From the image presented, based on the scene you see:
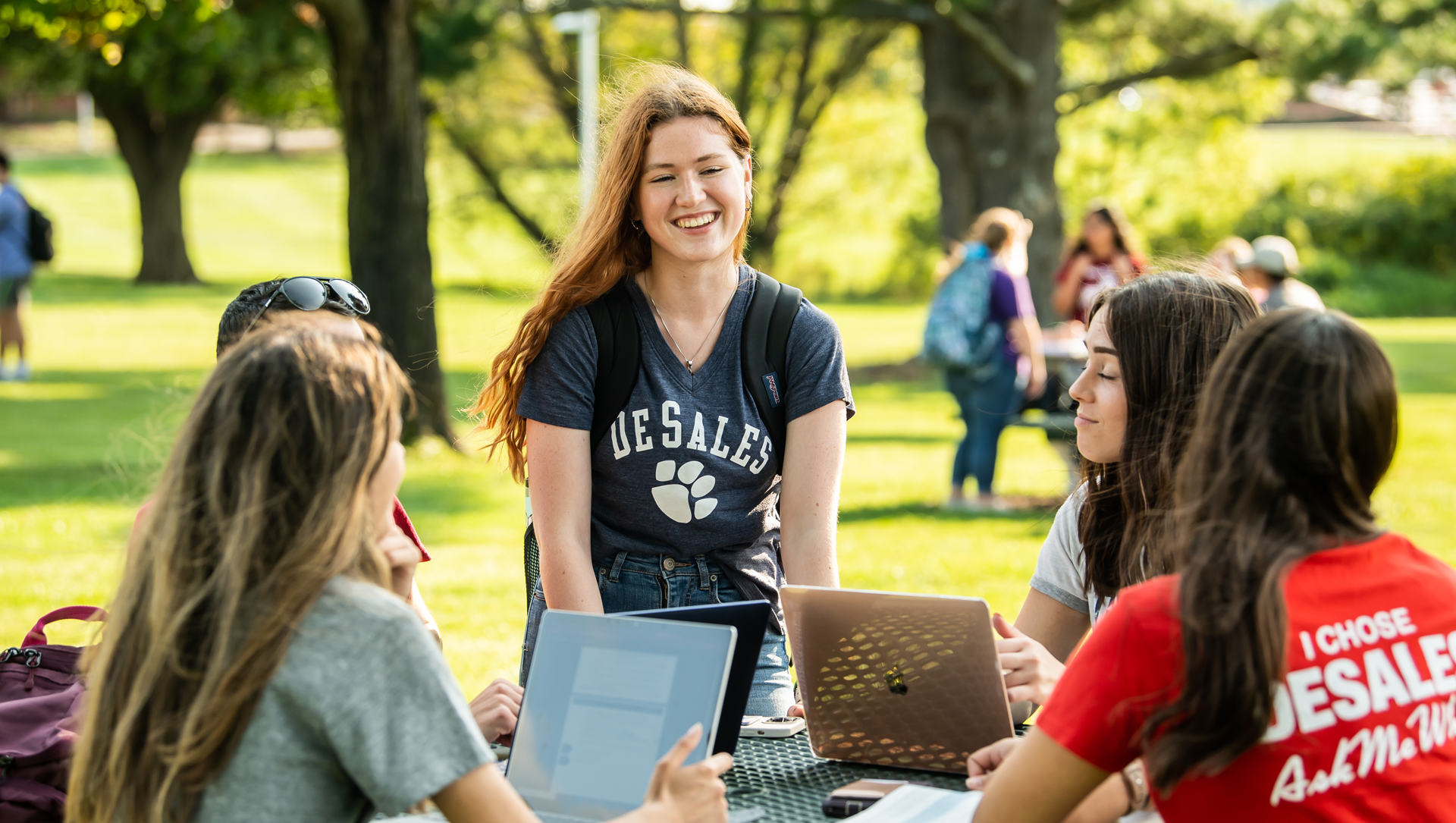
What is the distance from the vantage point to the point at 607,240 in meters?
3.07

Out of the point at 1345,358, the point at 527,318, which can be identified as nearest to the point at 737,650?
the point at 1345,358

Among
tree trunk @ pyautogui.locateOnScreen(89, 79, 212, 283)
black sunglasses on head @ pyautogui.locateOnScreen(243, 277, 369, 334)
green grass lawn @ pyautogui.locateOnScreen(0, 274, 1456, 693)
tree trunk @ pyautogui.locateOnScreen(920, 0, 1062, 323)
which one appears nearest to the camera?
black sunglasses on head @ pyautogui.locateOnScreen(243, 277, 369, 334)

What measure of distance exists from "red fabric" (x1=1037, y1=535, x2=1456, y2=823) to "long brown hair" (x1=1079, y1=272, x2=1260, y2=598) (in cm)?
61

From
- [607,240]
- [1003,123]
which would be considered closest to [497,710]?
[607,240]

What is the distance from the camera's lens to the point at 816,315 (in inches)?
122

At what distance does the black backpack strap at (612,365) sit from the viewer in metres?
2.97

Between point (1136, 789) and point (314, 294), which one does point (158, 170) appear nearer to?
point (314, 294)

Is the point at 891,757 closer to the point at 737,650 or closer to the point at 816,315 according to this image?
the point at 737,650

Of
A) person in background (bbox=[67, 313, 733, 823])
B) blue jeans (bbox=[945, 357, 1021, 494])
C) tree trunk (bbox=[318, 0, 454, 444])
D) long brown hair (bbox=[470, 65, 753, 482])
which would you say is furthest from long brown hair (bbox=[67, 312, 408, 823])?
tree trunk (bbox=[318, 0, 454, 444])

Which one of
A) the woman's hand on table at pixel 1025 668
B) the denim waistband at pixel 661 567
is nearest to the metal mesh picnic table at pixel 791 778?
the woman's hand on table at pixel 1025 668

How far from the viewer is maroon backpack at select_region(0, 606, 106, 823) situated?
2.22 metres

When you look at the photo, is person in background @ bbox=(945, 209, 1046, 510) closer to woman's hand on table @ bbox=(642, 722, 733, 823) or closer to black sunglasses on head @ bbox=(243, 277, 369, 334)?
black sunglasses on head @ bbox=(243, 277, 369, 334)

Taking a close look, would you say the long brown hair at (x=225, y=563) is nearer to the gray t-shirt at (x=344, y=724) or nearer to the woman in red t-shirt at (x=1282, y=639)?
the gray t-shirt at (x=344, y=724)

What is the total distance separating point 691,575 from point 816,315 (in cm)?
64
